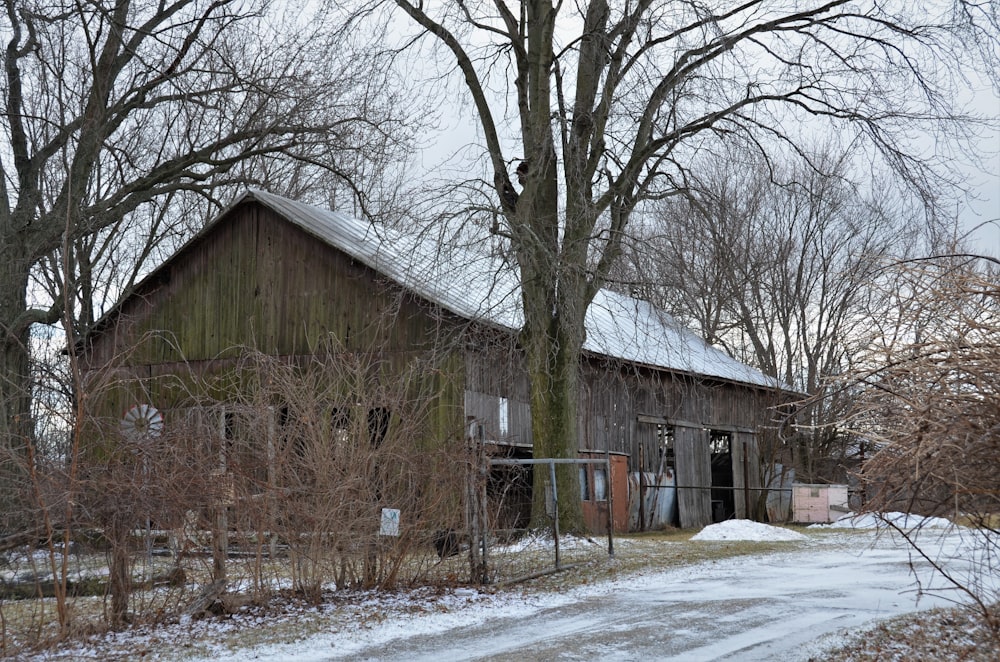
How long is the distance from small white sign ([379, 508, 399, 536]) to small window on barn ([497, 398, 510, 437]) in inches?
365

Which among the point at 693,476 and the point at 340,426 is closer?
the point at 340,426

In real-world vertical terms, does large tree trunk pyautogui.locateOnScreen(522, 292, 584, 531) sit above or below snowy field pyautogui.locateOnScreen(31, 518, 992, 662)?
above

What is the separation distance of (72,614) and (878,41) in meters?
15.0

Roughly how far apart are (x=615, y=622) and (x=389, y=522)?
2.57 meters

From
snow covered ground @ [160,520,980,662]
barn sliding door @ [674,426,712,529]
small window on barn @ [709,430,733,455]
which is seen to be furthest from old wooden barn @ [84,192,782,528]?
snow covered ground @ [160,520,980,662]

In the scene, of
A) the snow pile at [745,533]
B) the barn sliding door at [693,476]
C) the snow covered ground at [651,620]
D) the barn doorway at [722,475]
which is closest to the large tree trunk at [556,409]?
the snow covered ground at [651,620]

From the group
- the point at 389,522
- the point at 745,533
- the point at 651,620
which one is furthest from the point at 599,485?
the point at 651,620

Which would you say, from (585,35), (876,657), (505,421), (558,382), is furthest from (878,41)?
(876,657)

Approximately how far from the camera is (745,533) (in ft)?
70.0

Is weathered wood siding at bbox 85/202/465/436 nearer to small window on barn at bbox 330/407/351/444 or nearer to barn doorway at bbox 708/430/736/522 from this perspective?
small window on barn at bbox 330/407/351/444

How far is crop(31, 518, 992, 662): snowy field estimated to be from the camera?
8.35 meters

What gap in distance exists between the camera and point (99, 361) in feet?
75.6

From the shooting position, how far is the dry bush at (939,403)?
207 inches

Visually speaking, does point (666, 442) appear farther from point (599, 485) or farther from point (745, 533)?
point (745, 533)
